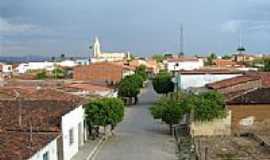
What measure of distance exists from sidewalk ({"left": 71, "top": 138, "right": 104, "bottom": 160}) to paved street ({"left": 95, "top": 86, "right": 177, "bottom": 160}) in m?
0.46

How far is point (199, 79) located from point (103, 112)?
26.4 m

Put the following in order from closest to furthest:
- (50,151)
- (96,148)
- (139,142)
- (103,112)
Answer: (50,151) < (96,148) < (139,142) < (103,112)

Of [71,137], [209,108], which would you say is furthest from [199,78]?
[71,137]

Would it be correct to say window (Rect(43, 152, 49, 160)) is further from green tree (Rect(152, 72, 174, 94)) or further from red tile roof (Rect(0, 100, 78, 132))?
green tree (Rect(152, 72, 174, 94))

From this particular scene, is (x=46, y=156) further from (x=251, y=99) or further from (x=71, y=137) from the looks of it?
(x=251, y=99)

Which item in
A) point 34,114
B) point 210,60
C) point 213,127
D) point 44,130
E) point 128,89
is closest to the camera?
point 44,130

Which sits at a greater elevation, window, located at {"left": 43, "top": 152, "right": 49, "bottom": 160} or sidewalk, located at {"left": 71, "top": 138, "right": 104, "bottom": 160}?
window, located at {"left": 43, "top": 152, "right": 49, "bottom": 160}

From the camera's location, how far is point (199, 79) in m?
61.0

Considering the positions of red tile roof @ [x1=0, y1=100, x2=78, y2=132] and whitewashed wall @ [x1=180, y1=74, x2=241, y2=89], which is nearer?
red tile roof @ [x1=0, y1=100, x2=78, y2=132]

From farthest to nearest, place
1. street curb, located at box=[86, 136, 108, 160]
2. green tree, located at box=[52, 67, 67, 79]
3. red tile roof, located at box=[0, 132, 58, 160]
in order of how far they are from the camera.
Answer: green tree, located at box=[52, 67, 67, 79]
street curb, located at box=[86, 136, 108, 160]
red tile roof, located at box=[0, 132, 58, 160]

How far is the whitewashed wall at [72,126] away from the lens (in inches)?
1105

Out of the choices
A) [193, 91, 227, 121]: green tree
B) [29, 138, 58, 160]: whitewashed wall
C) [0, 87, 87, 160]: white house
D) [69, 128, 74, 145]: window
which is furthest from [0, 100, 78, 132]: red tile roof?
[193, 91, 227, 121]: green tree

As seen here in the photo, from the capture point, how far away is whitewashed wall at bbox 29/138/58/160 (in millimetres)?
21414

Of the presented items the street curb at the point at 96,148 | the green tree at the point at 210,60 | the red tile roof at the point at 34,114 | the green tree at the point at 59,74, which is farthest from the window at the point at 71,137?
the green tree at the point at 210,60
